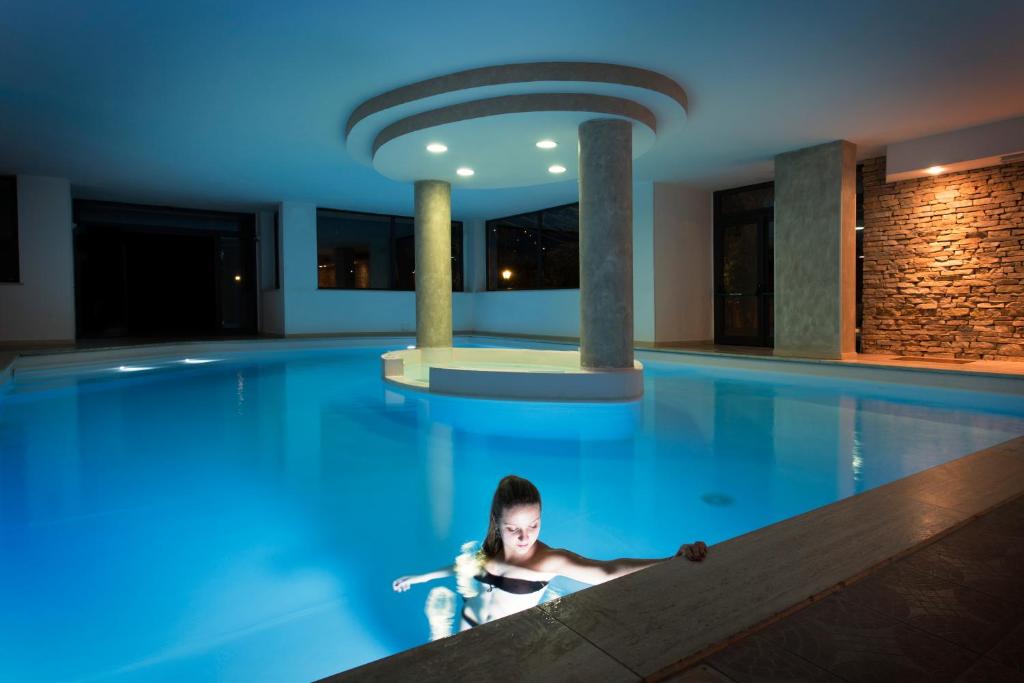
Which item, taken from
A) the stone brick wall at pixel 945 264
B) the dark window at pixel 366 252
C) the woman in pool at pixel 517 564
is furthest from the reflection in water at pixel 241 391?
the stone brick wall at pixel 945 264

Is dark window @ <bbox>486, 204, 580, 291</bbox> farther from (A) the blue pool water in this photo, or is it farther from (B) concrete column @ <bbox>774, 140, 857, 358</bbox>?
(A) the blue pool water

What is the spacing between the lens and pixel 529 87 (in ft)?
20.0

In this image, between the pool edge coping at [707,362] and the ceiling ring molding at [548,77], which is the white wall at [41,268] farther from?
the ceiling ring molding at [548,77]

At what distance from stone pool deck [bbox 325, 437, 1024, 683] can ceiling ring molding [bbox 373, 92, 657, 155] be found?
512 centimetres

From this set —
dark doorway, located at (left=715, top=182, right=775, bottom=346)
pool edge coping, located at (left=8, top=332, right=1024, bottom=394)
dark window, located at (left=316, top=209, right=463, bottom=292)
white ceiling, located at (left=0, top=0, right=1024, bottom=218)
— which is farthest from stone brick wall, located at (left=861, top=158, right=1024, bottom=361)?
dark window, located at (left=316, top=209, right=463, bottom=292)

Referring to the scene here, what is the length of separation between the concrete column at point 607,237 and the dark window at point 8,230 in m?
10.4

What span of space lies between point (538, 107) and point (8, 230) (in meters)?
10.3

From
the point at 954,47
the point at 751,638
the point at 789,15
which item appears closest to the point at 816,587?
the point at 751,638

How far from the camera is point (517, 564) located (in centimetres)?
207

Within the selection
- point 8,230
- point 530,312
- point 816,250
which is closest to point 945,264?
point 816,250

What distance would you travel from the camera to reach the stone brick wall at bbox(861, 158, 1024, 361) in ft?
27.4

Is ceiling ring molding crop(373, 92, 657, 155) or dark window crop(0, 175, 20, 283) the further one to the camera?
dark window crop(0, 175, 20, 283)

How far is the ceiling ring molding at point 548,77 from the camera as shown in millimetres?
5844

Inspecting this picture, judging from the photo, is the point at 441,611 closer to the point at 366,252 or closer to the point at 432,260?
the point at 432,260
